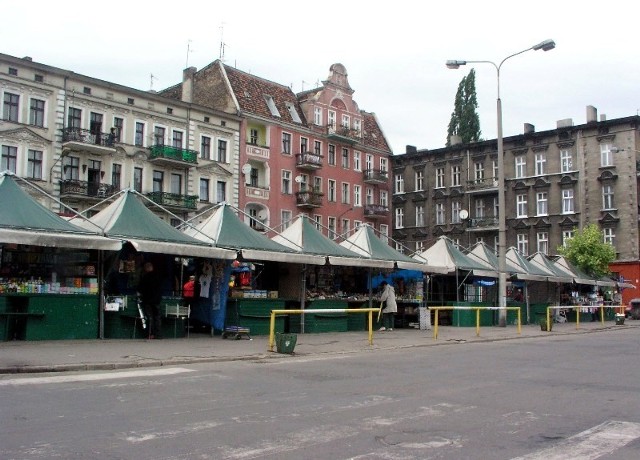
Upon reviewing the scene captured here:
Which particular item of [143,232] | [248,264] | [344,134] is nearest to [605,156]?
[344,134]

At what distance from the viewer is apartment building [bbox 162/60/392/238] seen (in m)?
50.0

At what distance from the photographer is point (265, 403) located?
886 centimetres

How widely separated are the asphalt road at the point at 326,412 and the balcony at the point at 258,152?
37.1 meters

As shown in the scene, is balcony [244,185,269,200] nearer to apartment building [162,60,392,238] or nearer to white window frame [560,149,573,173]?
apartment building [162,60,392,238]

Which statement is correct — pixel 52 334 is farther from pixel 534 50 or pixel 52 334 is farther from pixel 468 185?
pixel 468 185

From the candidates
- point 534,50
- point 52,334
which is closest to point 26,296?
point 52,334

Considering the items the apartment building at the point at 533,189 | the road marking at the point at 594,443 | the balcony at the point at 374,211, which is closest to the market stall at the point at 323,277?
the road marking at the point at 594,443

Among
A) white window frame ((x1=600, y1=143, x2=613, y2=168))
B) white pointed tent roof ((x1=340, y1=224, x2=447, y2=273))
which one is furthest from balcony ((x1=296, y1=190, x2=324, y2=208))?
white pointed tent roof ((x1=340, y1=224, x2=447, y2=273))

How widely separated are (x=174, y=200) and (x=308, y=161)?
12784 millimetres

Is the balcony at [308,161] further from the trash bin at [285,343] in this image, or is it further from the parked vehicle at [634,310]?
the trash bin at [285,343]

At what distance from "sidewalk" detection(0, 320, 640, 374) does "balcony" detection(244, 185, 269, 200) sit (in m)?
28.5

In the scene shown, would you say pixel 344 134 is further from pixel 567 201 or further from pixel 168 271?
pixel 168 271

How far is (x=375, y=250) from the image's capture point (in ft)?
83.3

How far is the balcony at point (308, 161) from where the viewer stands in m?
52.5
